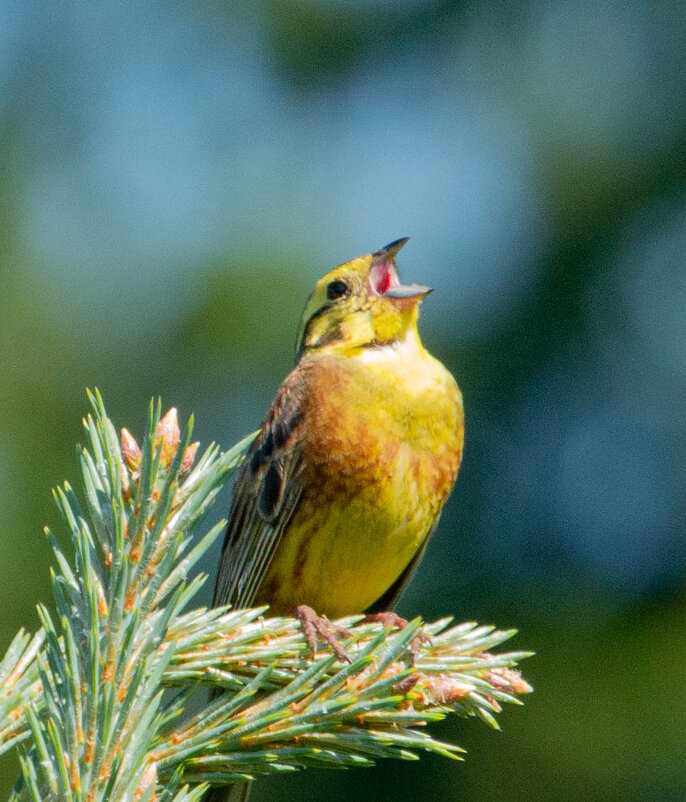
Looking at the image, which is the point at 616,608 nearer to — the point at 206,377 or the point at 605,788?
the point at 605,788

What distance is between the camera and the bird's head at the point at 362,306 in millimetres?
4070

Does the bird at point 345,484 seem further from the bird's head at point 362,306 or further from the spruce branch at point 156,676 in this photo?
the spruce branch at point 156,676

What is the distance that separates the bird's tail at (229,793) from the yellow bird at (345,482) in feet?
2.18

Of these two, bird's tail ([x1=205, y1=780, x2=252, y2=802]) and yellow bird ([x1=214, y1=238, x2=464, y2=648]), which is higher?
yellow bird ([x1=214, y1=238, x2=464, y2=648])

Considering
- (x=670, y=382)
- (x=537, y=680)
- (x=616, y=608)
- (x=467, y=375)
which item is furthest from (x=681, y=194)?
(x=537, y=680)

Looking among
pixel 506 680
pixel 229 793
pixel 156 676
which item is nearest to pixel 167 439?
pixel 156 676

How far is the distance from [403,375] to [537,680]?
2.00 meters

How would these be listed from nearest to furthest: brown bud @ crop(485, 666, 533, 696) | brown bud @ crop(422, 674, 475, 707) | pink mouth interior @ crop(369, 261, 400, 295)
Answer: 1. brown bud @ crop(422, 674, 475, 707)
2. brown bud @ crop(485, 666, 533, 696)
3. pink mouth interior @ crop(369, 261, 400, 295)

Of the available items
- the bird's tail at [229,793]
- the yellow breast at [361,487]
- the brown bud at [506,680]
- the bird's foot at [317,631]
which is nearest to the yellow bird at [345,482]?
the yellow breast at [361,487]

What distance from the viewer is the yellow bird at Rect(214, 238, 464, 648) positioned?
345 cm

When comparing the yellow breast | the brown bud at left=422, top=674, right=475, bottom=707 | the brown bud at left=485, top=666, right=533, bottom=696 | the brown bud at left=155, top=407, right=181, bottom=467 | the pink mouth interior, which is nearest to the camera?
the brown bud at left=155, top=407, right=181, bottom=467

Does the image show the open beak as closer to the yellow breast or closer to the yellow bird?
the yellow bird

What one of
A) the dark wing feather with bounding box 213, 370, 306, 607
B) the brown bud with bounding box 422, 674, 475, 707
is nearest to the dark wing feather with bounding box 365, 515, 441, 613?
the dark wing feather with bounding box 213, 370, 306, 607

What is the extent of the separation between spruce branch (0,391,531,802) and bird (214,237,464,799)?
3.75 feet
